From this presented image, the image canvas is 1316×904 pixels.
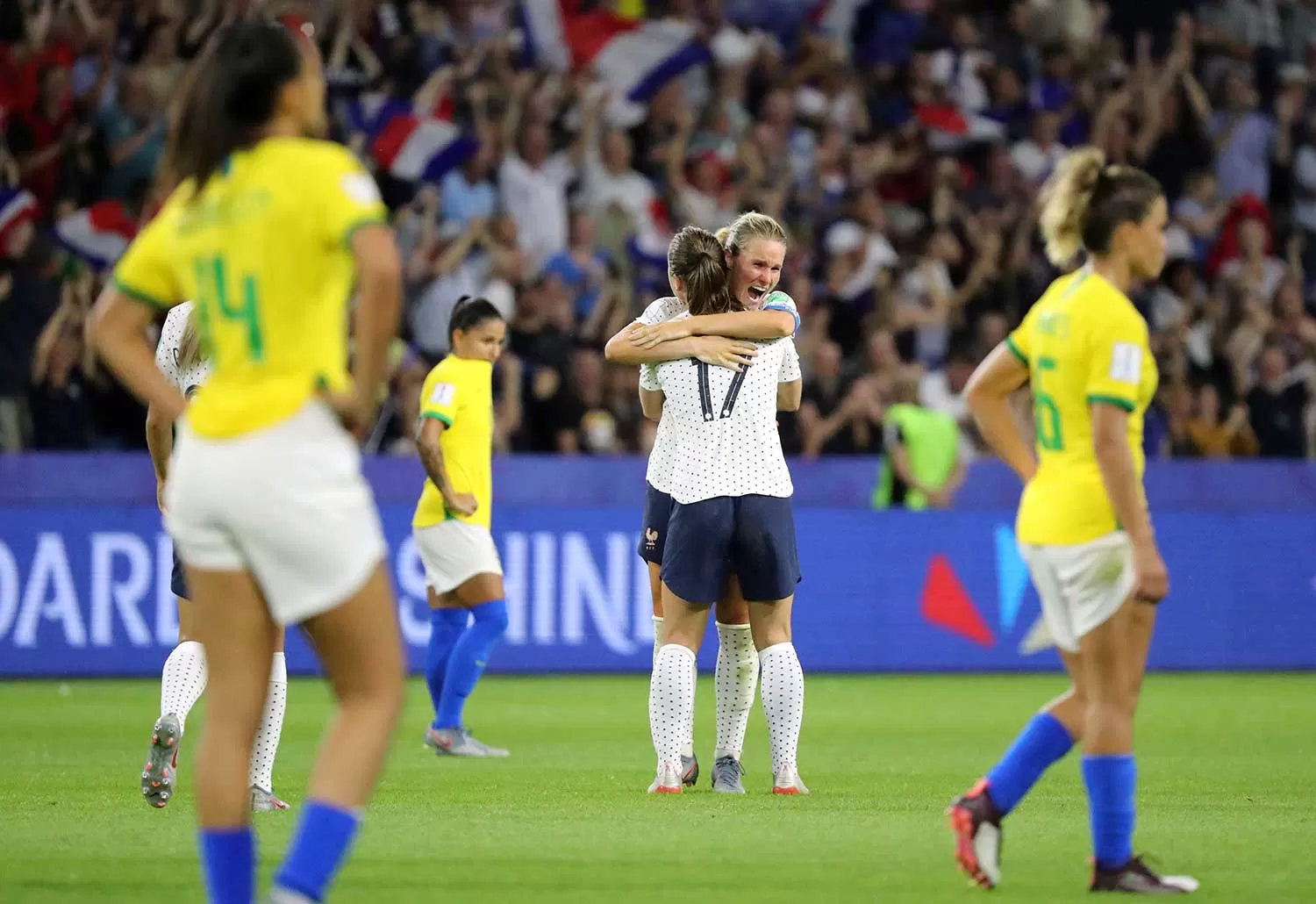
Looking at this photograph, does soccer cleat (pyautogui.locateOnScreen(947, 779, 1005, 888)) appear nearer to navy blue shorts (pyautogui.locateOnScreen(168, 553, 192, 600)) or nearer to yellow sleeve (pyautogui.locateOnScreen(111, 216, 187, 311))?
yellow sleeve (pyautogui.locateOnScreen(111, 216, 187, 311))

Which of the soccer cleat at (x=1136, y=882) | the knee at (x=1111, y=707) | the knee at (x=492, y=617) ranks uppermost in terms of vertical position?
the knee at (x=1111, y=707)

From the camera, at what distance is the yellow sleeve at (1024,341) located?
6.29 m

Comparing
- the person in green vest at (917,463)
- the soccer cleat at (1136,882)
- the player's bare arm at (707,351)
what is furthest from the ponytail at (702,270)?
the person in green vest at (917,463)

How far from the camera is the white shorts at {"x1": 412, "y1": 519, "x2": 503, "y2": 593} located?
11.4 meters

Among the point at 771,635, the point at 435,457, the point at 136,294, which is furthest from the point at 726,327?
the point at 136,294

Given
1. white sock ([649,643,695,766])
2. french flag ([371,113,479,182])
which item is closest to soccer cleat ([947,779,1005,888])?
white sock ([649,643,695,766])

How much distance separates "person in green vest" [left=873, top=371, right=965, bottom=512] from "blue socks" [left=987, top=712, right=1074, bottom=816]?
37.3 ft

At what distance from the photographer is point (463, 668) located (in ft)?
36.7

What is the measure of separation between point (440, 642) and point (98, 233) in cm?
760

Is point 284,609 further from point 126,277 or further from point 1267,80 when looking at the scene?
point 1267,80

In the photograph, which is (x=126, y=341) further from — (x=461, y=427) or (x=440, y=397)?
(x=461, y=427)

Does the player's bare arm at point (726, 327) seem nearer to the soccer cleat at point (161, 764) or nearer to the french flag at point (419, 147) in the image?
the soccer cleat at point (161, 764)

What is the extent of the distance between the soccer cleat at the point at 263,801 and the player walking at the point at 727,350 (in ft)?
5.53

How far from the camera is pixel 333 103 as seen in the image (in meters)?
19.7
